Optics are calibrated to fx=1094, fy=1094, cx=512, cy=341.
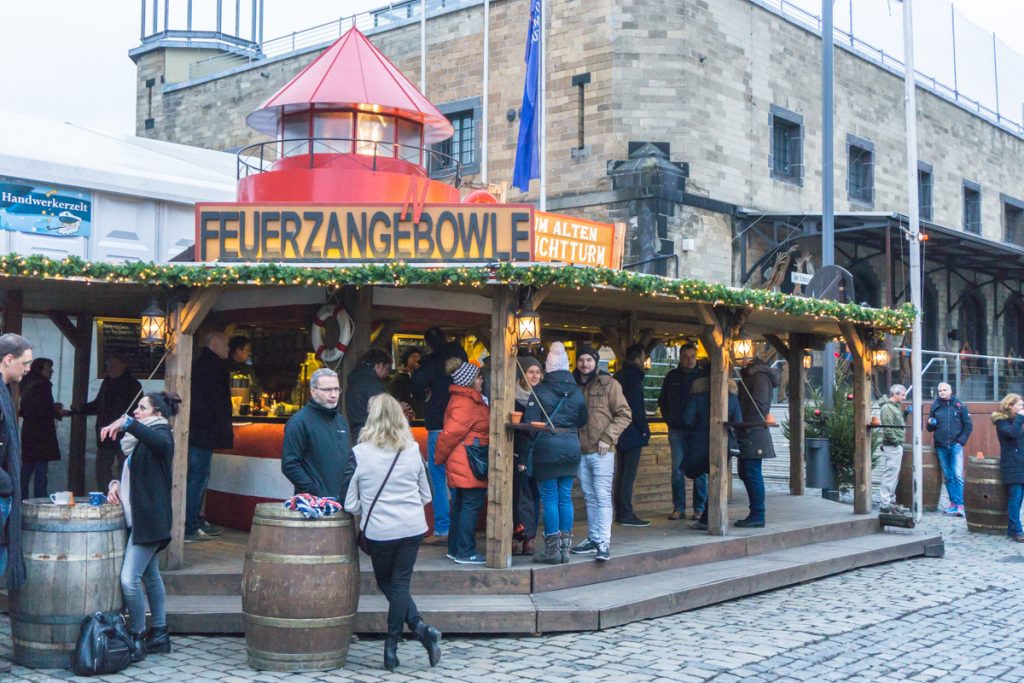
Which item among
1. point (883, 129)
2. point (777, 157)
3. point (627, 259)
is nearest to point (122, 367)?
point (627, 259)

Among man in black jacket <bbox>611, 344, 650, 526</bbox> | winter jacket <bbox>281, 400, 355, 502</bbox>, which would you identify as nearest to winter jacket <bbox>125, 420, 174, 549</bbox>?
winter jacket <bbox>281, 400, 355, 502</bbox>

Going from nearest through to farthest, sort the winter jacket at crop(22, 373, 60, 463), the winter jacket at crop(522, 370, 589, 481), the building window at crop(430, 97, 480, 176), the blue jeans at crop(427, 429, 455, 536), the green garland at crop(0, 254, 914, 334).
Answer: the green garland at crop(0, 254, 914, 334), the winter jacket at crop(522, 370, 589, 481), the blue jeans at crop(427, 429, 455, 536), the winter jacket at crop(22, 373, 60, 463), the building window at crop(430, 97, 480, 176)

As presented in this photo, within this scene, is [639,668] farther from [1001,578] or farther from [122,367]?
[122,367]

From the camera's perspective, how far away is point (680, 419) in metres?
11.8

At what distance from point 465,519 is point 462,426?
0.76 meters

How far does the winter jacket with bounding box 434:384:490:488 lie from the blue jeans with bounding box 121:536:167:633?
8.40 ft

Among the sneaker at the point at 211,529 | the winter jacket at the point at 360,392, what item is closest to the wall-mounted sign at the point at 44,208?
the sneaker at the point at 211,529

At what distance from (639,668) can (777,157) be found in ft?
62.7

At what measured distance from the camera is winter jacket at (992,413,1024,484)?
12898 millimetres

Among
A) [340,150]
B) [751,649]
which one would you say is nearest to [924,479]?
[751,649]

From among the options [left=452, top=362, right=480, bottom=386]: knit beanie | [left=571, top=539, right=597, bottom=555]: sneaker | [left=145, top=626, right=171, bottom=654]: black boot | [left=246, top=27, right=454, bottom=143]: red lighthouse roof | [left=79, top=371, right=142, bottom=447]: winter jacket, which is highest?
[left=246, top=27, right=454, bottom=143]: red lighthouse roof

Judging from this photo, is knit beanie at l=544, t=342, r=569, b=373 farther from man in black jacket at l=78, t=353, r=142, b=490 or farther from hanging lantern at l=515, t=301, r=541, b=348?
man in black jacket at l=78, t=353, r=142, b=490

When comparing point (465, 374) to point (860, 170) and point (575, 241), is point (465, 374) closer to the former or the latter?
point (575, 241)

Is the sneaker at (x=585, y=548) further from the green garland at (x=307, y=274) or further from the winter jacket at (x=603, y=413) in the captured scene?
the green garland at (x=307, y=274)
